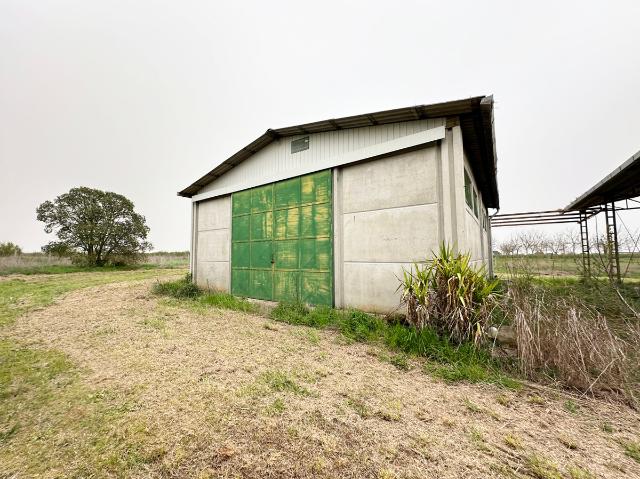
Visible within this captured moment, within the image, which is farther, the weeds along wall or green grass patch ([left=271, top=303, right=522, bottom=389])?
the weeds along wall

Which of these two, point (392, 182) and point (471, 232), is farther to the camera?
point (471, 232)

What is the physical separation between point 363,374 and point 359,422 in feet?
2.99

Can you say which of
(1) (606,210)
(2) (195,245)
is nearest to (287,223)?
(2) (195,245)

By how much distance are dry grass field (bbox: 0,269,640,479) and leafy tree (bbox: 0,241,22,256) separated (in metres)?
29.0

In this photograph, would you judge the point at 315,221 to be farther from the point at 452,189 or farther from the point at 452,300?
the point at 452,300

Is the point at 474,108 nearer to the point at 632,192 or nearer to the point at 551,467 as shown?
the point at 551,467

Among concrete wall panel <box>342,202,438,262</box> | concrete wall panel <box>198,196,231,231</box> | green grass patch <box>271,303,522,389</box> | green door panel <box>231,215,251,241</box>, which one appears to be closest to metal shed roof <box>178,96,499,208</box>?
concrete wall panel <box>198,196,231,231</box>

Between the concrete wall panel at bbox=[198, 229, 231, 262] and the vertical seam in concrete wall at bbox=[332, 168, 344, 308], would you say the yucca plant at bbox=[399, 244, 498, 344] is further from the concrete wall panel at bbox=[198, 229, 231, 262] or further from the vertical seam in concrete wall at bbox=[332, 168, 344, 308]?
the concrete wall panel at bbox=[198, 229, 231, 262]

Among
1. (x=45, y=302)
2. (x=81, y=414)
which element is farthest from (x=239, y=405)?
(x=45, y=302)

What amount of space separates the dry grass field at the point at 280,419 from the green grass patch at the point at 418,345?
153mm

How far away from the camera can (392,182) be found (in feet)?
16.4

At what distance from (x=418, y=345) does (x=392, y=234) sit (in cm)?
209

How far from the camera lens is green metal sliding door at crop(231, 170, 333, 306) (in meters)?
5.86

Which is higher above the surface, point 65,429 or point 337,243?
point 337,243
